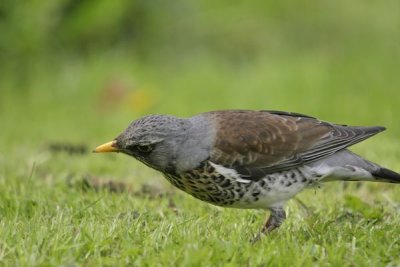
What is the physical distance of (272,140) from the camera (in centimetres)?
613

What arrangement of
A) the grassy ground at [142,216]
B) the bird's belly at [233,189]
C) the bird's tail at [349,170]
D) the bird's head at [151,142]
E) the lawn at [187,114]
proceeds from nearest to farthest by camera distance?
the grassy ground at [142,216], the lawn at [187,114], the bird's belly at [233,189], the bird's head at [151,142], the bird's tail at [349,170]

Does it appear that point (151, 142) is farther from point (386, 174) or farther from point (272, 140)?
point (386, 174)

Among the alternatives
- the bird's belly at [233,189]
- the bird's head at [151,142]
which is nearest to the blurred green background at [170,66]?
→ the bird's head at [151,142]

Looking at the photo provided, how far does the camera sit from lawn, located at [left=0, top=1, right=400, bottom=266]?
5.17 m

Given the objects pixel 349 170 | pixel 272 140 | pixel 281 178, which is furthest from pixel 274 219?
pixel 349 170

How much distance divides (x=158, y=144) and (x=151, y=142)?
2.4 inches

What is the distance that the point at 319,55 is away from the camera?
14.1 meters

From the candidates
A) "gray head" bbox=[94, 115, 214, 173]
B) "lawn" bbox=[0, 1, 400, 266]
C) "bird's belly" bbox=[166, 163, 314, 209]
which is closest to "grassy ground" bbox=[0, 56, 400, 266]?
"lawn" bbox=[0, 1, 400, 266]

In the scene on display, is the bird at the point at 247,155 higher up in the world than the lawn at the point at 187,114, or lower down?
higher up

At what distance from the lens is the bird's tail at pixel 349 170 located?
615cm

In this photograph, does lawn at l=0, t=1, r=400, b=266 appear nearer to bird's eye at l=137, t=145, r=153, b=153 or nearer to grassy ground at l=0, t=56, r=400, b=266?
grassy ground at l=0, t=56, r=400, b=266

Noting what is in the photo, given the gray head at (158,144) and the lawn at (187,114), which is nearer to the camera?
the lawn at (187,114)

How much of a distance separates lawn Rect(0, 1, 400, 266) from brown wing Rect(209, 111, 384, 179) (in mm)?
437

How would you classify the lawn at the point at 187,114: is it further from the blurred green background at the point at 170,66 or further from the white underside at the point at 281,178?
the white underside at the point at 281,178
